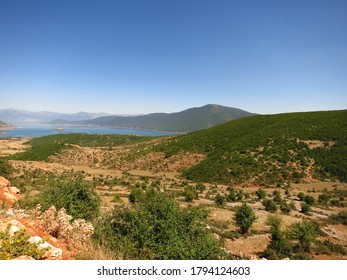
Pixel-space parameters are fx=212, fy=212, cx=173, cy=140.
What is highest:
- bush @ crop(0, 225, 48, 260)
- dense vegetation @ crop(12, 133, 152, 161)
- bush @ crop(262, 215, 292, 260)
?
bush @ crop(0, 225, 48, 260)

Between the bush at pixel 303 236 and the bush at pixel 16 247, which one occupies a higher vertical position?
the bush at pixel 16 247

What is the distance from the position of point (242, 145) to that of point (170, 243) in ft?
136

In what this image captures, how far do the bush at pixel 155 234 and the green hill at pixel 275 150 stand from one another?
27.6 m

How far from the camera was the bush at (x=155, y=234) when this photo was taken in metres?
6.39

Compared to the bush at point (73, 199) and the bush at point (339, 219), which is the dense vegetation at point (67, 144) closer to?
the bush at point (73, 199)

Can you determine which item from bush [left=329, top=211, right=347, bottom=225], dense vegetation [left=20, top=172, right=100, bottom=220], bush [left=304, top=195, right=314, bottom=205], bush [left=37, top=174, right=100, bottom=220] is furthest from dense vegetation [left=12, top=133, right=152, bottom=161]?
bush [left=329, top=211, right=347, bottom=225]

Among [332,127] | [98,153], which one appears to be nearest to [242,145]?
[332,127]

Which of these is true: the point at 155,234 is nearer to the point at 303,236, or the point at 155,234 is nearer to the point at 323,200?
→ the point at 303,236

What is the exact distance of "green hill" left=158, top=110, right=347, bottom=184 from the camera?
113 feet

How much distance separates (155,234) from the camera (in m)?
7.40

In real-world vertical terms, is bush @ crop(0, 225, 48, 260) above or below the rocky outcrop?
above

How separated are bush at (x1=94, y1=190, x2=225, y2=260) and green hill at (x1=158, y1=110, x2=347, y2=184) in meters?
27.6

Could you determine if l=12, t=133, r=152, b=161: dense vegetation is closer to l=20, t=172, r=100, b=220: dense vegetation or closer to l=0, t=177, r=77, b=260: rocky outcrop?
l=20, t=172, r=100, b=220: dense vegetation

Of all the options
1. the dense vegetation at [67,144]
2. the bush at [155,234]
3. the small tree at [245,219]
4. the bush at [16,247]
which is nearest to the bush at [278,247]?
the small tree at [245,219]
